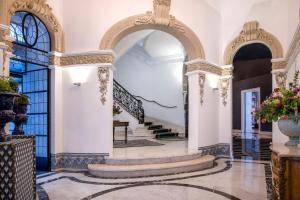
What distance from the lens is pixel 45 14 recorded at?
235 inches

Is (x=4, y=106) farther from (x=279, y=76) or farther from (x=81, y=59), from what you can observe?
(x=279, y=76)

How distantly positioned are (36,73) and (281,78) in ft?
21.4

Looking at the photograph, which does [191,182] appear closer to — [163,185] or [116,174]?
[163,185]

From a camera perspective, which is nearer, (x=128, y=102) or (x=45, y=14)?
(x=45, y=14)

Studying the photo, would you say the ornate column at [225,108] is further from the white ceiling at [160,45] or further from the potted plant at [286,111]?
the potted plant at [286,111]

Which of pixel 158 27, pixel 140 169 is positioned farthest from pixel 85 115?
pixel 158 27

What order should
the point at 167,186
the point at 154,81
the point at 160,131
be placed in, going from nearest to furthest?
1. the point at 167,186
2. the point at 160,131
3. the point at 154,81

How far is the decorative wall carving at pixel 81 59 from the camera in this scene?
6316mm

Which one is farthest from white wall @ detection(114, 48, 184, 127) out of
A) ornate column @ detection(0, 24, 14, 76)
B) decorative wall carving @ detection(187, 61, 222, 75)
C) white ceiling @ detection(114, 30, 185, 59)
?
ornate column @ detection(0, 24, 14, 76)

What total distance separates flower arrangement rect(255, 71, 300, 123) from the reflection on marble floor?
1.56 m

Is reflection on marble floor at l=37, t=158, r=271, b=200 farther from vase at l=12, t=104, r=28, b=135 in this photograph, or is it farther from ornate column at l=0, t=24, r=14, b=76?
ornate column at l=0, t=24, r=14, b=76

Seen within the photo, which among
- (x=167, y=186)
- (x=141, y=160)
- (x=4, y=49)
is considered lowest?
(x=167, y=186)

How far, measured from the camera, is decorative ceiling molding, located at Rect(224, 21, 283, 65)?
776 centimetres

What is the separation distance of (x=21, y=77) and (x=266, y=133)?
1475 centimetres
